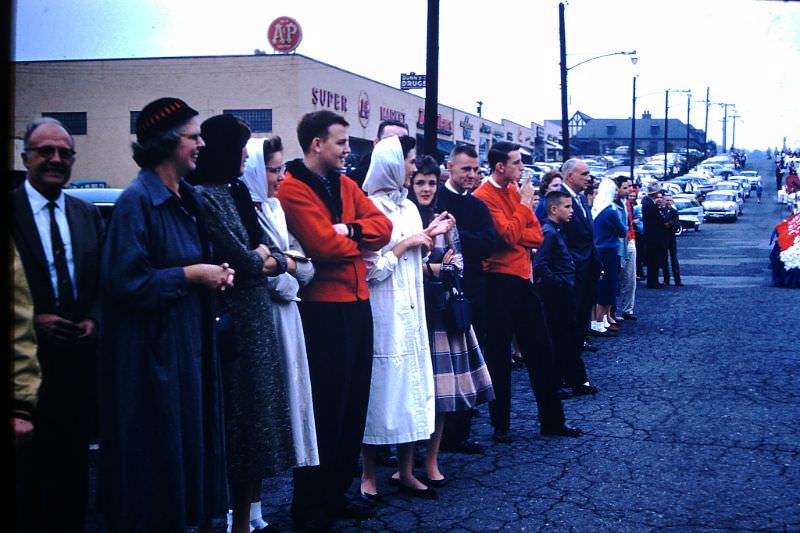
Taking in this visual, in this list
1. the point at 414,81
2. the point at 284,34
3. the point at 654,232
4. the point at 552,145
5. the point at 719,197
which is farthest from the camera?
the point at 552,145

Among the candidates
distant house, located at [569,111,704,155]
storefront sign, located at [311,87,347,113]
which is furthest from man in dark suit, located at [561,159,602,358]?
distant house, located at [569,111,704,155]

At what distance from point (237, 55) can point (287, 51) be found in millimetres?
2218

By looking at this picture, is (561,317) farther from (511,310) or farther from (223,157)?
(223,157)

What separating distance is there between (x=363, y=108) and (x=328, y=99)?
3655 mm

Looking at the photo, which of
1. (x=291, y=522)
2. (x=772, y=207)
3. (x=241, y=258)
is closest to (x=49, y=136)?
(x=241, y=258)

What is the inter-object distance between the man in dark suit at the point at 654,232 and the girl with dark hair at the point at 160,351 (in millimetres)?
13269

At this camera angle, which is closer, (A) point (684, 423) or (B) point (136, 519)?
(B) point (136, 519)

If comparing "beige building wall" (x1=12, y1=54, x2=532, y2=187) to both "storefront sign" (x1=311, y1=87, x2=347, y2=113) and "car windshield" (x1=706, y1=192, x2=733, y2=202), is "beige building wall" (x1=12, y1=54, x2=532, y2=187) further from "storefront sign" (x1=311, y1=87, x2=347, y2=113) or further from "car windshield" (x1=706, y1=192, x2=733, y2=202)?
"car windshield" (x1=706, y1=192, x2=733, y2=202)

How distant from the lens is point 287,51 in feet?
131

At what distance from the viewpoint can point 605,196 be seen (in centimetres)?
1153

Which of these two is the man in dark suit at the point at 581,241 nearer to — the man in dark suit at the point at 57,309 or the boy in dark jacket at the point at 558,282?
the boy in dark jacket at the point at 558,282

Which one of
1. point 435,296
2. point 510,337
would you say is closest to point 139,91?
point 510,337

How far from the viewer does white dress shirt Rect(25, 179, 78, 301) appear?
3.57m

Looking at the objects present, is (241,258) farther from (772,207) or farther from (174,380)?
(772,207)
